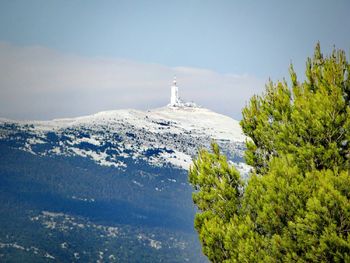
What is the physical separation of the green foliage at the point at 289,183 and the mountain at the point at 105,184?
3514cm

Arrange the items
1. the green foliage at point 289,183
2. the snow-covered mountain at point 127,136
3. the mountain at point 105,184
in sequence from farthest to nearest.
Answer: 1. the snow-covered mountain at point 127,136
2. the mountain at point 105,184
3. the green foliage at point 289,183

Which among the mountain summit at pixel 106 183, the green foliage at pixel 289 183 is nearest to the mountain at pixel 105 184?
the mountain summit at pixel 106 183

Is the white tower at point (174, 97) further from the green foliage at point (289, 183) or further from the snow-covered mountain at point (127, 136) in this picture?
the green foliage at point (289, 183)

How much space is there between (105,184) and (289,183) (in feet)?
258

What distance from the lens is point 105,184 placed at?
285 ft

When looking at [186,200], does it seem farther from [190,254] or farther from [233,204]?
[233,204]

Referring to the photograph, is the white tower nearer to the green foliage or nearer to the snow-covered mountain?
the snow-covered mountain

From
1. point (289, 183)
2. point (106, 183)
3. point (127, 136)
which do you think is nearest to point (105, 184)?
point (106, 183)

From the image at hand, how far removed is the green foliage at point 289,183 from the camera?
1007cm

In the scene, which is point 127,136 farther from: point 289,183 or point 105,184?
point 289,183

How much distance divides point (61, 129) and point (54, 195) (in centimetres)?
2961

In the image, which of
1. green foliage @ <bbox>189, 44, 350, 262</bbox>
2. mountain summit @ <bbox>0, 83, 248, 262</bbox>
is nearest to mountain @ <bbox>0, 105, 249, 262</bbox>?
mountain summit @ <bbox>0, 83, 248, 262</bbox>

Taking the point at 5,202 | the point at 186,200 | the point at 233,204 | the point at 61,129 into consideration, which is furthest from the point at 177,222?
the point at 233,204

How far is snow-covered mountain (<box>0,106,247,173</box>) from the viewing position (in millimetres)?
91062
